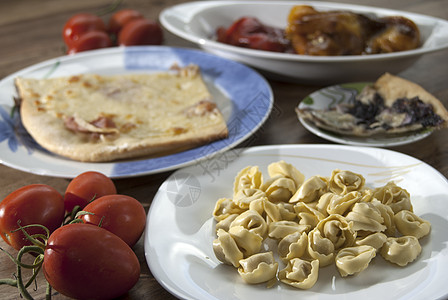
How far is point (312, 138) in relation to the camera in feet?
5.51

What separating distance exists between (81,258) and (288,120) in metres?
1.05

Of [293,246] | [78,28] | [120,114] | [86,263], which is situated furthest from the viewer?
[78,28]

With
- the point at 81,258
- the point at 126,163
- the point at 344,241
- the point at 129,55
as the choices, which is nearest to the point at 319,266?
the point at 344,241

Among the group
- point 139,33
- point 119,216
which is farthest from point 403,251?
point 139,33

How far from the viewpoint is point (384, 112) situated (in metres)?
1.63

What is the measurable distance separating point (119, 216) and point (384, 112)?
0.96m

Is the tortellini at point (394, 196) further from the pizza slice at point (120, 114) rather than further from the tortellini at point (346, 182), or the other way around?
the pizza slice at point (120, 114)

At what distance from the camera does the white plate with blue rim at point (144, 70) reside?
1.45 meters

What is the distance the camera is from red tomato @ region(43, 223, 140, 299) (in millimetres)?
930

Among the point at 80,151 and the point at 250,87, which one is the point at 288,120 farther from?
the point at 80,151

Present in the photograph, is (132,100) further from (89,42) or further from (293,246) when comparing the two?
(293,246)

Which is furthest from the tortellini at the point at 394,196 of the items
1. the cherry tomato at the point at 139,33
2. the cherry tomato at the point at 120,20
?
the cherry tomato at the point at 120,20

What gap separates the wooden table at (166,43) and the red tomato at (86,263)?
0.13 meters

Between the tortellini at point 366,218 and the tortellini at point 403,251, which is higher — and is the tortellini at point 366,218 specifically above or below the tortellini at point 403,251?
above
